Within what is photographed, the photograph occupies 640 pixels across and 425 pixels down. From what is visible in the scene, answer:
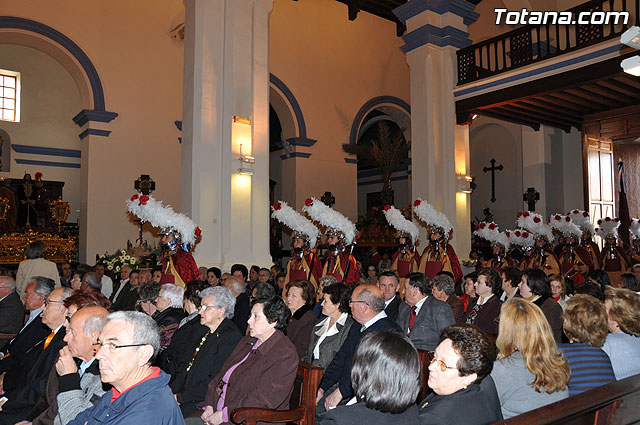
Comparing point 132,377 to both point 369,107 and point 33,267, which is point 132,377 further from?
point 369,107

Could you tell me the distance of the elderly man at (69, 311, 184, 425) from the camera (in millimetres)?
1986

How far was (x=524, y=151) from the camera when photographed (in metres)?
14.8

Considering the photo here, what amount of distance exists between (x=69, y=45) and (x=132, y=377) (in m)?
12.1

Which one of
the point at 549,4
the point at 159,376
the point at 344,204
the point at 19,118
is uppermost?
the point at 549,4

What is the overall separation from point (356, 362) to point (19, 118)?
50.9 feet

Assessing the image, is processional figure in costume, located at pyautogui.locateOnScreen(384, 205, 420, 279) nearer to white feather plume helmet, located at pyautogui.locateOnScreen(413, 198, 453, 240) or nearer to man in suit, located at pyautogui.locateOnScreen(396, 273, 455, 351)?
white feather plume helmet, located at pyautogui.locateOnScreen(413, 198, 453, 240)

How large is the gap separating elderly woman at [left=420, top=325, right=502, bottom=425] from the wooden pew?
0.23 m

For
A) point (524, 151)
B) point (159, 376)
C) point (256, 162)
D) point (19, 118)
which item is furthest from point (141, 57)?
point (159, 376)

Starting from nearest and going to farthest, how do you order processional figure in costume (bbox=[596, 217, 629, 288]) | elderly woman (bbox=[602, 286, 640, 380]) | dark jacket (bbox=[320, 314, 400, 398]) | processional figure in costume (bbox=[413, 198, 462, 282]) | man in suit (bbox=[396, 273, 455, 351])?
1. elderly woman (bbox=[602, 286, 640, 380])
2. dark jacket (bbox=[320, 314, 400, 398])
3. man in suit (bbox=[396, 273, 455, 351])
4. processional figure in costume (bbox=[413, 198, 462, 282])
5. processional figure in costume (bbox=[596, 217, 629, 288])

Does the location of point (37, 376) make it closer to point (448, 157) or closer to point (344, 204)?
point (448, 157)

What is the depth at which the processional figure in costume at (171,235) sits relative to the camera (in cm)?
659

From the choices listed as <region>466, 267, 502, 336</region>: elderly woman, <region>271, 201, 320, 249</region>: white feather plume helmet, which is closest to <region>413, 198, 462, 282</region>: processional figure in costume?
<region>271, 201, 320, 249</region>: white feather plume helmet

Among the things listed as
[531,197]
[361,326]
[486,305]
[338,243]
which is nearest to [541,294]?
[486,305]

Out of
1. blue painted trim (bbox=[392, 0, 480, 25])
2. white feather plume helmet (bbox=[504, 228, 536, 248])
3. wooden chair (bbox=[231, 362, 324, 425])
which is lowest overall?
wooden chair (bbox=[231, 362, 324, 425])
